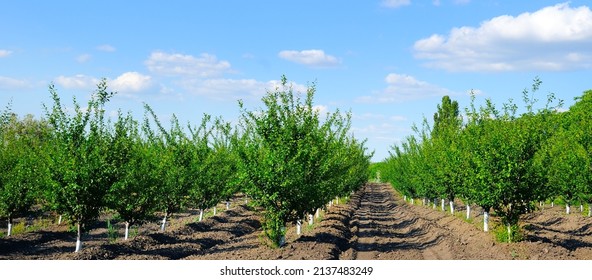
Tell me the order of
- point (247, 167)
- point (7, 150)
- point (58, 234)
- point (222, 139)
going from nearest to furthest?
point (247, 167)
point (58, 234)
point (7, 150)
point (222, 139)

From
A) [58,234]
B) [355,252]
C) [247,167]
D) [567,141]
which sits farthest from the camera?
[567,141]

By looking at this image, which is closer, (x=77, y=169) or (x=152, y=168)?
(x=77, y=169)

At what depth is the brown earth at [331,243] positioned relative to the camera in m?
16.7

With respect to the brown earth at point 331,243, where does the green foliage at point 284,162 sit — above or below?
above

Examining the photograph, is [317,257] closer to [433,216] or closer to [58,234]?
[58,234]

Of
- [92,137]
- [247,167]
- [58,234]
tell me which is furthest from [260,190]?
[58,234]

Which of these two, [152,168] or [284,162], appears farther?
[152,168]

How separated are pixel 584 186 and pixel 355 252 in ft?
51.8

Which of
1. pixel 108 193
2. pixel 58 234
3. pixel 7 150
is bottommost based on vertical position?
pixel 58 234

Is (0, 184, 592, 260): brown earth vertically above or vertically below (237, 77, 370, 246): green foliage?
below

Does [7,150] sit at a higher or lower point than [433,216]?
higher

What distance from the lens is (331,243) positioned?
1911 centimetres

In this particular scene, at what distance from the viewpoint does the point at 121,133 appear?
1977 cm

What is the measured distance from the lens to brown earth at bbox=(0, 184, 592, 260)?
657 inches
